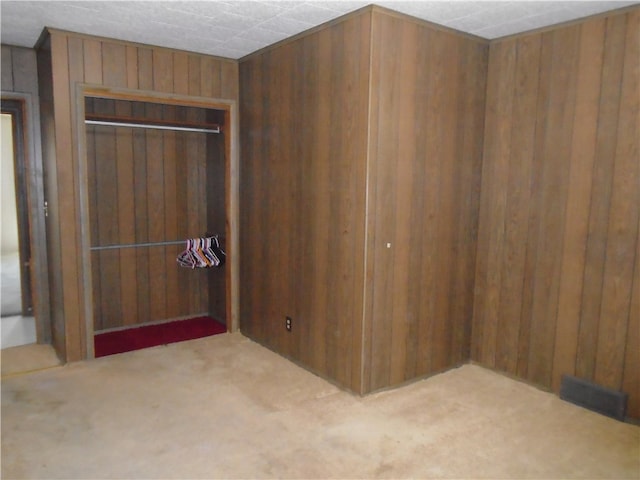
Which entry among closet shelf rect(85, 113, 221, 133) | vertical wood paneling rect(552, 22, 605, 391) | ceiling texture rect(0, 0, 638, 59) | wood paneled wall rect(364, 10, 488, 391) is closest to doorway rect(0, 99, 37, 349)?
closet shelf rect(85, 113, 221, 133)

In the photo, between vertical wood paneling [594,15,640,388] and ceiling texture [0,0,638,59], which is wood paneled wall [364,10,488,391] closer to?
ceiling texture [0,0,638,59]

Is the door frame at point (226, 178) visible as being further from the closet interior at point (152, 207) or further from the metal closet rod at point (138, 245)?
the metal closet rod at point (138, 245)

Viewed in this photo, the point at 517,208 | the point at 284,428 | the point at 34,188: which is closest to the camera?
the point at 284,428

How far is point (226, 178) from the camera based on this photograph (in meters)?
4.18

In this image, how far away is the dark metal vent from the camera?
2816mm

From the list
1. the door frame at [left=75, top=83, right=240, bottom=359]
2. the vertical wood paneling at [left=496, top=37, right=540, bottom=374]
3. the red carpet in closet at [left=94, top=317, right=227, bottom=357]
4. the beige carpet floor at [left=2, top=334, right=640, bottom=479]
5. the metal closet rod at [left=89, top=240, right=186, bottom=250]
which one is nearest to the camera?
the beige carpet floor at [left=2, top=334, right=640, bottom=479]

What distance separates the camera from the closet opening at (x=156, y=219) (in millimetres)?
4176

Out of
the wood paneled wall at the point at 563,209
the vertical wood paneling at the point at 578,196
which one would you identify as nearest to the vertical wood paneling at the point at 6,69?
the wood paneled wall at the point at 563,209

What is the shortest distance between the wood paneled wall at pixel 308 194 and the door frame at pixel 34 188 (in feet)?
5.25

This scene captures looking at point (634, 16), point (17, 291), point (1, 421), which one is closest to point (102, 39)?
point (1, 421)

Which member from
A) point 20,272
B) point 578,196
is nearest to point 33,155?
point 20,272

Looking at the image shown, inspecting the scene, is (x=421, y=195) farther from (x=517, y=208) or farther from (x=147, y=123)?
(x=147, y=123)

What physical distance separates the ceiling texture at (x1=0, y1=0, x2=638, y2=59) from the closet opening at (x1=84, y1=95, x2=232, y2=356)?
879 mm

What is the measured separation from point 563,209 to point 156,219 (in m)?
3.34
